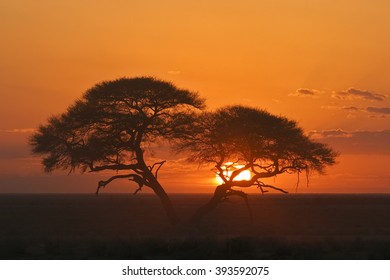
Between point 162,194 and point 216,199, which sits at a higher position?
point 162,194

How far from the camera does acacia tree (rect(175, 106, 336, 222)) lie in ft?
178

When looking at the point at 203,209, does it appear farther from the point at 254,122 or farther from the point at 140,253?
the point at 140,253

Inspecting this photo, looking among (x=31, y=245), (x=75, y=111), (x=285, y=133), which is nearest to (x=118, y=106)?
(x=75, y=111)

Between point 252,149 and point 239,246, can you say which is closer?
point 239,246

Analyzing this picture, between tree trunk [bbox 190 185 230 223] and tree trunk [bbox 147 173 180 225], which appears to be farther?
tree trunk [bbox 147 173 180 225]

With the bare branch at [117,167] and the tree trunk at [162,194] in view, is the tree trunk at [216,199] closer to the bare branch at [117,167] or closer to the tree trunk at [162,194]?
the tree trunk at [162,194]

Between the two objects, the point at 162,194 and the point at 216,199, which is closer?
the point at 216,199

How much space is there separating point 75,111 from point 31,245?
66.4 feet

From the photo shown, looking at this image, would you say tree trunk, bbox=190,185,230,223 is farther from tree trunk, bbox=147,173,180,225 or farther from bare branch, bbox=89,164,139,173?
bare branch, bbox=89,164,139,173

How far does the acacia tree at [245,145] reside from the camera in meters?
54.3

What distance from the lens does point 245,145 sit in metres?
54.2

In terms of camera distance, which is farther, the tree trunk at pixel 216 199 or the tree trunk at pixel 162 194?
the tree trunk at pixel 162 194

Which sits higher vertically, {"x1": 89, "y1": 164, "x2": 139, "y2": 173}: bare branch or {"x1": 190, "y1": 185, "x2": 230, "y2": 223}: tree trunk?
{"x1": 89, "y1": 164, "x2": 139, "y2": 173}: bare branch

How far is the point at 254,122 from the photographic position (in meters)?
55.1
